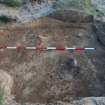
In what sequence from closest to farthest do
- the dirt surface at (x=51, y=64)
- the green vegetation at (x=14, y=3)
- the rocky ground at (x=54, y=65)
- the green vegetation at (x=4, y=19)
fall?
the rocky ground at (x=54, y=65) < the dirt surface at (x=51, y=64) < the green vegetation at (x=4, y=19) < the green vegetation at (x=14, y=3)

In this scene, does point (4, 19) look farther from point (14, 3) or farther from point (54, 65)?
point (54, 65)

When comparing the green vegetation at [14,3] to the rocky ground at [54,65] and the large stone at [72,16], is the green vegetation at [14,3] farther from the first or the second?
the large stone at [72,16]

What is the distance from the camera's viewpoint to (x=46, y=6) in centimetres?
710

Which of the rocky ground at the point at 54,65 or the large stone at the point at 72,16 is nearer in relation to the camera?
the rocky ground at the point at 54,65

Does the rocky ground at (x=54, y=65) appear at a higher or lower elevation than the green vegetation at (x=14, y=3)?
lower

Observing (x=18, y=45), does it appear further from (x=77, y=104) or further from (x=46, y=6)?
(x=77, y=104)

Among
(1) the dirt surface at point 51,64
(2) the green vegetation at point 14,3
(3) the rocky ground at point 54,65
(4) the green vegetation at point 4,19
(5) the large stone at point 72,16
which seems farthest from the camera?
(2) the green vegetation at point 14,3

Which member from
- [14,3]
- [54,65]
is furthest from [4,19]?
[54,65]

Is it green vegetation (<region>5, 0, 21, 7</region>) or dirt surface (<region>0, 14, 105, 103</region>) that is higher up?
green vegetation (<region>5, 0, 21, 7</region>)

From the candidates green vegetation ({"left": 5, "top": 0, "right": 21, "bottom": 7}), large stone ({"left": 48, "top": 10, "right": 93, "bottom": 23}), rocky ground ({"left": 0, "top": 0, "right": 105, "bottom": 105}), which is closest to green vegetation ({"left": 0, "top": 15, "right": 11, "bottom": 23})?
rocky ground ({"left": 0, "top": 0, "right": 105, "bottom": 105})

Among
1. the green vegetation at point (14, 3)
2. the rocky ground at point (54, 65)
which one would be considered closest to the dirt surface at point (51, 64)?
the rocky ground at point (54, 65)

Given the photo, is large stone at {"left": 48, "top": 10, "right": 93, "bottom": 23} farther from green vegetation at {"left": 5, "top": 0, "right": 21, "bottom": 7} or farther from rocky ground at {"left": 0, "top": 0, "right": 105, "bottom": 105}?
green vegetation at {"left": 5, "top": 0, "right": 21, "bottom": 7}

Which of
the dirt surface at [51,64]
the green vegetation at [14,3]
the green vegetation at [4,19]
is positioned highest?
the green vegetation at [14,3]

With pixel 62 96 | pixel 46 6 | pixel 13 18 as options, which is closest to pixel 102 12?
pixel 46 6
